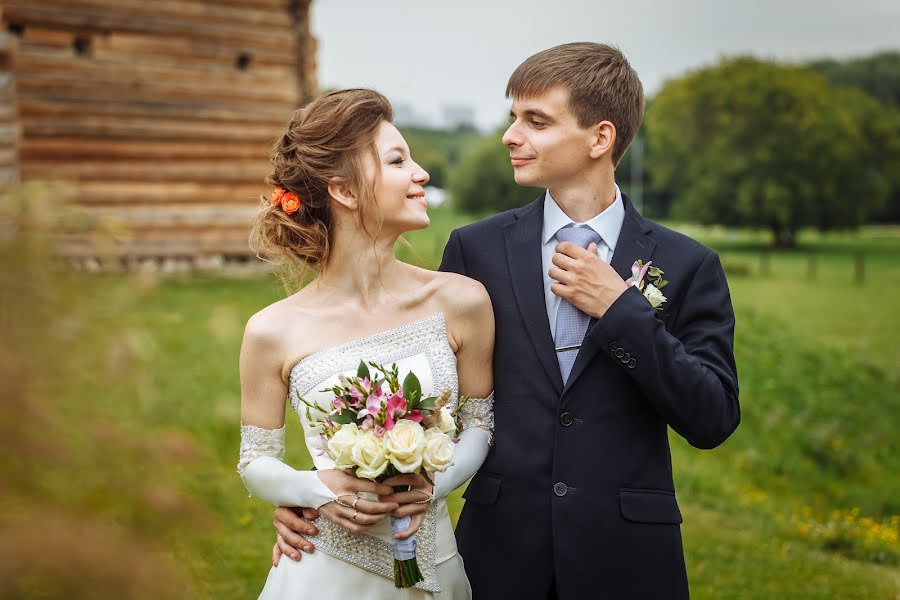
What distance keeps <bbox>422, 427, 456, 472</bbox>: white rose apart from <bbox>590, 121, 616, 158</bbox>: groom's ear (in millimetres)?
1095

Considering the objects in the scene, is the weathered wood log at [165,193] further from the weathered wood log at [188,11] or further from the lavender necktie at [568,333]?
the lavender necktie at [568,333]

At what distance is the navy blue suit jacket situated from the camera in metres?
2.97

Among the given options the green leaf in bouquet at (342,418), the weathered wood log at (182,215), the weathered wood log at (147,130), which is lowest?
the weathered wood log at (182,215)

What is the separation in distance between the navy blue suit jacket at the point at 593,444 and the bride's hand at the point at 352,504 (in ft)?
1.45

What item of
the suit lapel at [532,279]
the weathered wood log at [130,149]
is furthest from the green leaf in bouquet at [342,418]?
the weathered wood log at [130,149]

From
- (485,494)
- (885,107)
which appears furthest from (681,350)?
(885,107)

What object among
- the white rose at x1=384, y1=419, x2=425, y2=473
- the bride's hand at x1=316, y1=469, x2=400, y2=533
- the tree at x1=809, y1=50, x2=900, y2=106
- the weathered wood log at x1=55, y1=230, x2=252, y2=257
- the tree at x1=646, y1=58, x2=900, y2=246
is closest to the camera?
the white rose at x1=384, y1=419, x2=425, y2=473

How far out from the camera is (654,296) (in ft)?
9.51

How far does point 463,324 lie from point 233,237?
1263 centimetres

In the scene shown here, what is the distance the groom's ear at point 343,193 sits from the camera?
310 centimetres

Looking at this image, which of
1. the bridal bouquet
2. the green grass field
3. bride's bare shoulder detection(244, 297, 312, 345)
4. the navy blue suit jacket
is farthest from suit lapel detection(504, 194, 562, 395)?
the green grass field

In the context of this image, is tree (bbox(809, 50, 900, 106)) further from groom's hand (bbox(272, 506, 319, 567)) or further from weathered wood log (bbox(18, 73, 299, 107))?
groom's hand (bbox(272, 506, 319, 567))

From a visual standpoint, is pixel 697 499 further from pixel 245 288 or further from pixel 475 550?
pixel 245 288

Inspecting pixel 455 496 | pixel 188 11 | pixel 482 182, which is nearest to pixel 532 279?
pixel 455 496
